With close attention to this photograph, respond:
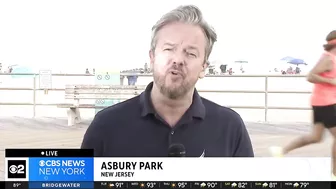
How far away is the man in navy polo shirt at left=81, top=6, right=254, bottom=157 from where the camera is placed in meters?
1.03

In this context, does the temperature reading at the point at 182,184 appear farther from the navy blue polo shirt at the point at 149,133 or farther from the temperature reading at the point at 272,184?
the temperature reading at the point at 272,184

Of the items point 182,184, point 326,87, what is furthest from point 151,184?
point 326,87

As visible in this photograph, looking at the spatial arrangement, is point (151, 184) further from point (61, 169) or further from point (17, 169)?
point (17, 169)

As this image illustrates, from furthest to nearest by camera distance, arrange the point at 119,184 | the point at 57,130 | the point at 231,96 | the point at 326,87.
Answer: the point at 231,96, the point at 57,130, the point at 326,87, the point at 119,184

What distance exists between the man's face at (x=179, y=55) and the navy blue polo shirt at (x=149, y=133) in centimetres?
8

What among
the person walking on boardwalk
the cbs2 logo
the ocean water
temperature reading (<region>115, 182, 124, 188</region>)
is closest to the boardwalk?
the ocean water

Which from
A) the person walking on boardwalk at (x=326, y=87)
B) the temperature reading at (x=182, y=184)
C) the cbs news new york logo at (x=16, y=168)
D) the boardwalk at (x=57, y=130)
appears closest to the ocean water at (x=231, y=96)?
the boardwalk at (x=57, y=130)

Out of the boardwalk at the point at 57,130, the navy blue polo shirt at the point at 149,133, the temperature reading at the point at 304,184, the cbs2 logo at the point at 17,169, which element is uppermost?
the navy blue polo shirt at the point at 149,133

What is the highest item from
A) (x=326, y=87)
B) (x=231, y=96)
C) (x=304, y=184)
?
(x=326, y=87)

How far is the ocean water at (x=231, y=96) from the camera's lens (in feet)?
17.3

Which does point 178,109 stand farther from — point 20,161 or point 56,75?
point 56,75

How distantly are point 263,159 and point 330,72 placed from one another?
5.08 ft

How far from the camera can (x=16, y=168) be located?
1.06 m

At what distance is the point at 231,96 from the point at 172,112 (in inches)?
180
